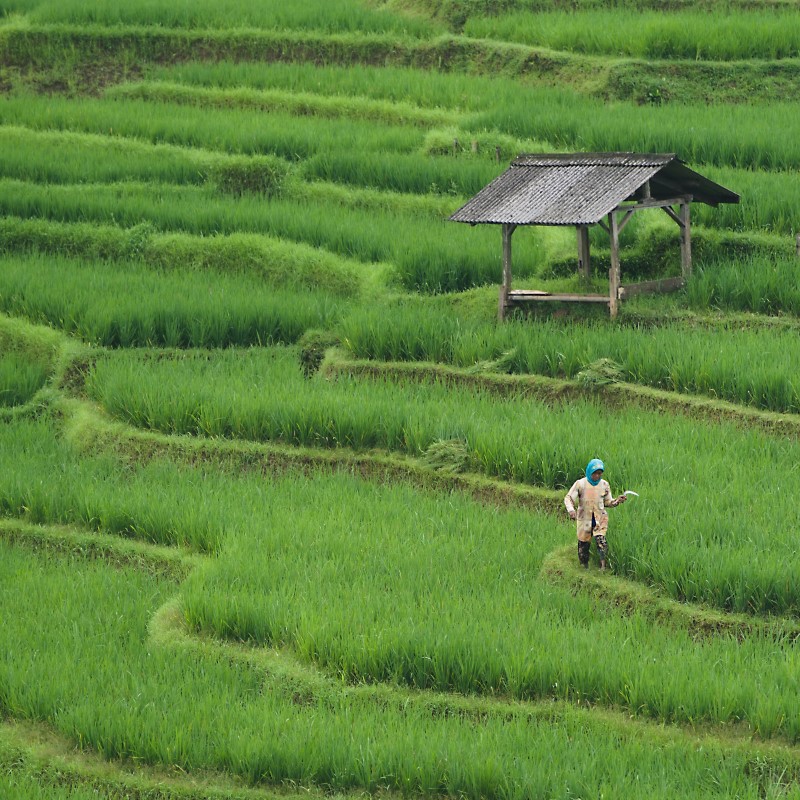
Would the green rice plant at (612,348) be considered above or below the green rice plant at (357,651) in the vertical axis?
above

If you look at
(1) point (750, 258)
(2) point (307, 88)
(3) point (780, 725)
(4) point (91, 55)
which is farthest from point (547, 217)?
(4) point (91, 55)

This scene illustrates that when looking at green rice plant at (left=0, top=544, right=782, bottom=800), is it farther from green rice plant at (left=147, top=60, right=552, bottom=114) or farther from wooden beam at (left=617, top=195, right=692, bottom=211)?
green rice plant at (left=147, top=60, right=552, bottom=114)

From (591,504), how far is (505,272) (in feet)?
15.1

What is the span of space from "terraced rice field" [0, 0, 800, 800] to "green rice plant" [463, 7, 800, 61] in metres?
0.04

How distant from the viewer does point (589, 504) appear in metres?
8.45

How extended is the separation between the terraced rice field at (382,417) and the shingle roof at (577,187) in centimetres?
77

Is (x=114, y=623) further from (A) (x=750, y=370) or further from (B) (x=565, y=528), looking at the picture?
(A) (x=750, y=370)

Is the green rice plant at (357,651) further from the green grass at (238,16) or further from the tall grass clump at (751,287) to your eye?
the green grass at (238,16)

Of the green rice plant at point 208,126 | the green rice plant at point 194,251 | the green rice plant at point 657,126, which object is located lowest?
the green rice plant at point 194,251

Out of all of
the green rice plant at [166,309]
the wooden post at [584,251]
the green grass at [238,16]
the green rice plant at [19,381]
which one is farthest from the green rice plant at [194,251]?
the green grass at [238,16]

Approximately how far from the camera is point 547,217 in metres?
12.1

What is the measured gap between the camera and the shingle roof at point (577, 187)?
472 inches

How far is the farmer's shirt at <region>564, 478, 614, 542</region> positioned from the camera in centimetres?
845

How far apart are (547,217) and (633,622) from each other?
→ 4867 millimetres
